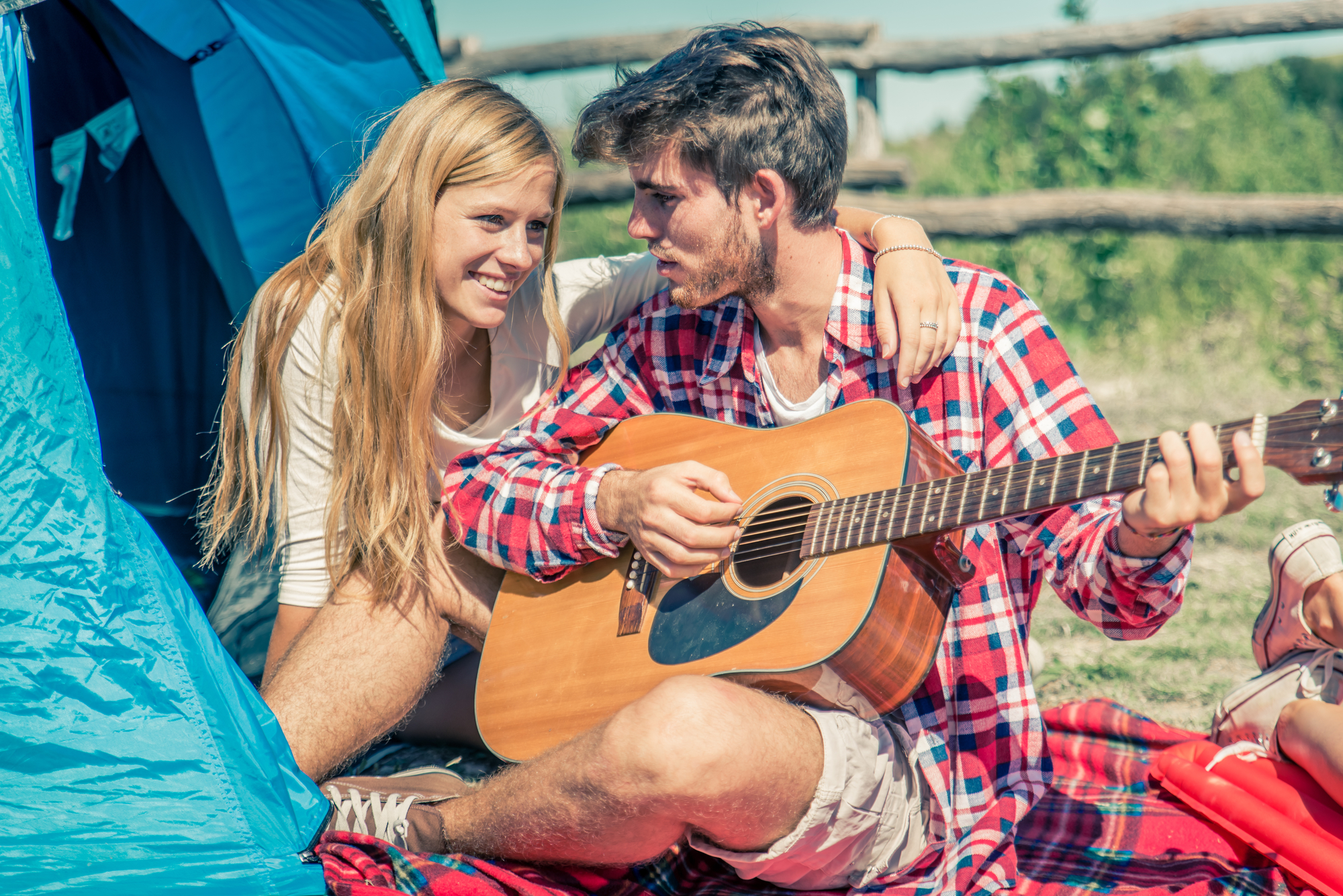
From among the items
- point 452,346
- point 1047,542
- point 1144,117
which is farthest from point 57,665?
point 1144,117

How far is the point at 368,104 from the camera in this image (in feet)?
8.96

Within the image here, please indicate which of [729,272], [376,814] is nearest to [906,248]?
[729,272]

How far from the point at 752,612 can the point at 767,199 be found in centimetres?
77

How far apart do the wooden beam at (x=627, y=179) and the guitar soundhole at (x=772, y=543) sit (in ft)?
10.9

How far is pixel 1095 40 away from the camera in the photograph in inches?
183

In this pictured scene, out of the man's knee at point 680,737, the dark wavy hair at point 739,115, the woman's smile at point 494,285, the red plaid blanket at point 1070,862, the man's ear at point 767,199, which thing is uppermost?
the dark wavy hair at point 739,115

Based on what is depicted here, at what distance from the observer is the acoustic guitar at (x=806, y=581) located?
1.42m

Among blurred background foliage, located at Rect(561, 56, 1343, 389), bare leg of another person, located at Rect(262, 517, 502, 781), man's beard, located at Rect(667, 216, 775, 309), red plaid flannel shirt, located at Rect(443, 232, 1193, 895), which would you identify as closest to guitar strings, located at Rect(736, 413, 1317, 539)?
red plaid flannel shirt, located at Rect(443, 232, 1193, 895)

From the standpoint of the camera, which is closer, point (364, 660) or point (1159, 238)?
point (364, 660)

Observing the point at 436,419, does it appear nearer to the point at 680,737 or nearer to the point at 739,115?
the point at 739,115

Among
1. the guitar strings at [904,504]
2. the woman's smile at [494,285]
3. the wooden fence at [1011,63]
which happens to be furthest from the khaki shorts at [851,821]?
Answer: the wooden fence at [1011,63]

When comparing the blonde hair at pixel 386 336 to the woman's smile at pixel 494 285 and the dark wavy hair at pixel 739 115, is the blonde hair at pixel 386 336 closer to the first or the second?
the woman's smile at pixel 494 285

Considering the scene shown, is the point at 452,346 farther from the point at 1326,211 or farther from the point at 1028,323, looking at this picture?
the point at 1326,211

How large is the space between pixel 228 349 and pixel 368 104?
77 cm
